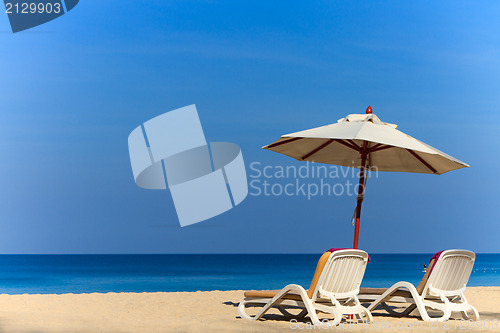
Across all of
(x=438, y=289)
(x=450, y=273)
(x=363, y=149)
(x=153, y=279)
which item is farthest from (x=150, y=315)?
(x=153, y=279)

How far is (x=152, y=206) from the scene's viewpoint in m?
46.4

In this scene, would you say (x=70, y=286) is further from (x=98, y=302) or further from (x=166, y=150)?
(x=98, y=302)

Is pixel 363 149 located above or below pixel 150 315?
above

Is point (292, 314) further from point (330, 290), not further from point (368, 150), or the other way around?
point (368, 150)

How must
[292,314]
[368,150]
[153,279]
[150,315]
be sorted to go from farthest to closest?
[153,279] → [368,150] → [150,315] → [292,314]

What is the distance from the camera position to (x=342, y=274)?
616cm

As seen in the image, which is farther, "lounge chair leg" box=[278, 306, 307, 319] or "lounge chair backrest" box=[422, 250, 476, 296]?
"lounge chair leg" box=[278, 306, 307, 319]

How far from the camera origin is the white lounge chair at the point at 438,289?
649 centimetres

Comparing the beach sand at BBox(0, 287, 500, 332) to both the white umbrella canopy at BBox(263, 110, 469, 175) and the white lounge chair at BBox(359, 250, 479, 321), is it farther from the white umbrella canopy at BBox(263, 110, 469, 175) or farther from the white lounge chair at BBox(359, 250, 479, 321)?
the white umbrella canopy at BBox(263, 110, 469, 175)

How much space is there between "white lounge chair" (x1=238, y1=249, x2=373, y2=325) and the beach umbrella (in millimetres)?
620

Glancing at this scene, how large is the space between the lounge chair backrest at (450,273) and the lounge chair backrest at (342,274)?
2.55 feet

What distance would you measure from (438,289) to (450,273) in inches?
8.1

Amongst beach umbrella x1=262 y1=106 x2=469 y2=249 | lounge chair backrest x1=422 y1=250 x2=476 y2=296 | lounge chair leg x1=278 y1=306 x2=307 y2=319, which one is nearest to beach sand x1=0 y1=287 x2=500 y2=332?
lounge chair leg x1=278 y1=306 x2=307 y2=319

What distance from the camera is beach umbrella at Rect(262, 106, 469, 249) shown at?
6524 millimetres
